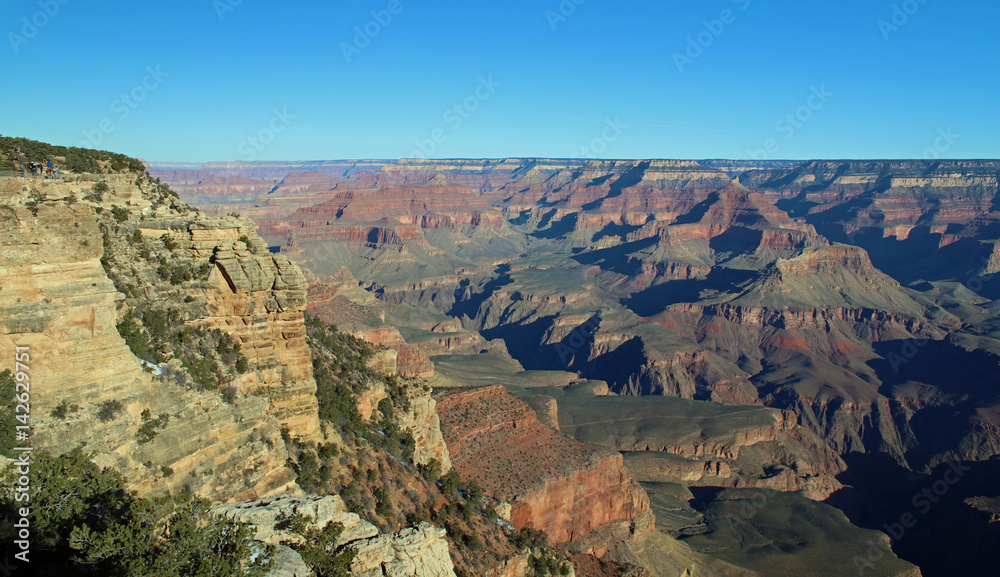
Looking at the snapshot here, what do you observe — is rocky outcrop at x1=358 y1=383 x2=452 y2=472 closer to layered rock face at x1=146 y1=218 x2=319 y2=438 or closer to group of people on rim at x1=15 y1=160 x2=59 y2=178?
layered rock face at x1=146 y1=218 x2=319 y2=438

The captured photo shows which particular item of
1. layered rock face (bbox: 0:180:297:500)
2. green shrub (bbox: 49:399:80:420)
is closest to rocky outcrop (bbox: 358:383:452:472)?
layered rock face (bbox: 0:180:297:500)

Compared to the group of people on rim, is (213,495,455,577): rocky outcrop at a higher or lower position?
lower

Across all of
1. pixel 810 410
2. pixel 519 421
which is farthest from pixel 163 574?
pixel 810 410

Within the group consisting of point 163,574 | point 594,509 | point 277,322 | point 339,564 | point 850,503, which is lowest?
point 850,503

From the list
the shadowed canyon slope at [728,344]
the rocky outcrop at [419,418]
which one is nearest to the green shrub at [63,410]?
the rocky outcrop at [419,418]

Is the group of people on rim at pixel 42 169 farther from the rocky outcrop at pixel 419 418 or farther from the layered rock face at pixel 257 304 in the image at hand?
the rocky outcrop at pixel 419 418

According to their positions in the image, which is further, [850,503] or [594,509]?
[850,503]

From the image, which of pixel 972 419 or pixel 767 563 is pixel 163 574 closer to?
pixel 767 563
